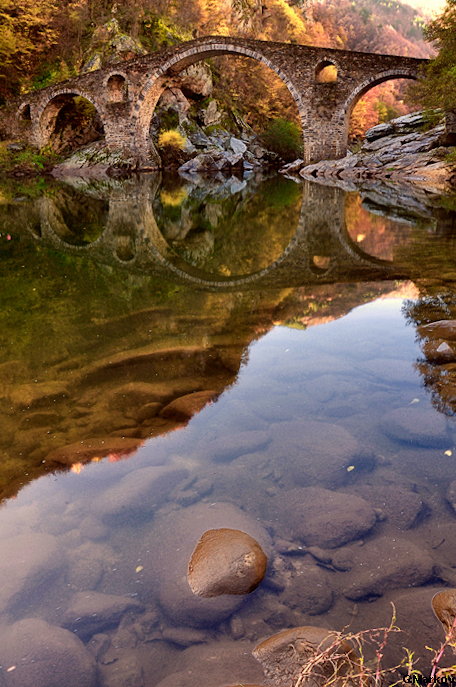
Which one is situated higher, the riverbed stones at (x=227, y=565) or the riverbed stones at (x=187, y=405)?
the riverbed stones at (x=187, y=405)

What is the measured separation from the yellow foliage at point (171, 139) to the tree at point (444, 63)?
1602 cm

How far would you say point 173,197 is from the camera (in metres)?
14.6

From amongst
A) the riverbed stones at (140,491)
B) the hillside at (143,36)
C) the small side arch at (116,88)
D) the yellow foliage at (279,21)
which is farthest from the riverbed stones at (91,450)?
the yellow foliage at (279,21)

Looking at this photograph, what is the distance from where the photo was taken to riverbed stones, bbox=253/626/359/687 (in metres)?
1.40

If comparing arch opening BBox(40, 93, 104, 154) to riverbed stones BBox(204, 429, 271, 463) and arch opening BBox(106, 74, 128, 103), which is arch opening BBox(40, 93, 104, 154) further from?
riverbed stones BBox(204, 429, 271, 463)

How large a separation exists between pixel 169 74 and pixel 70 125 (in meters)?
8.75

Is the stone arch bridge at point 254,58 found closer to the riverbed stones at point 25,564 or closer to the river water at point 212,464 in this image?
the river water at point 212,464

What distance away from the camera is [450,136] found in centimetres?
1998

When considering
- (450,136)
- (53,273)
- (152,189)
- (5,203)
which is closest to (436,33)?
(450,136)

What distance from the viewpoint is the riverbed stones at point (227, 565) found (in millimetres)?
1754

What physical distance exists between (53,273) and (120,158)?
82.5ft

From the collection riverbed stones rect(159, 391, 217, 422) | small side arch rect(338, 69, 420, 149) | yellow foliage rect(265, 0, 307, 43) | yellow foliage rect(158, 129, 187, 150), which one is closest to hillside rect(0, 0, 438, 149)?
yellow foliage rect(265, 0, 307, 43)

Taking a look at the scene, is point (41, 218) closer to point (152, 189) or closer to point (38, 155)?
point (152, 189)

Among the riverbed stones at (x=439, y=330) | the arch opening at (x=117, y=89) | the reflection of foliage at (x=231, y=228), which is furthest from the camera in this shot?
the arch opening at (x=117, y=89)
